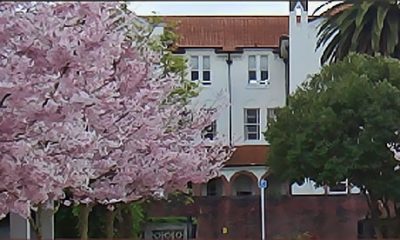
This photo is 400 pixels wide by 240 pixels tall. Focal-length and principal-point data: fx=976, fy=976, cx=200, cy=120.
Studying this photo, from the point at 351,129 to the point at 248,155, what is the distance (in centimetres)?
1851

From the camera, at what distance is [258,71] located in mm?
48906

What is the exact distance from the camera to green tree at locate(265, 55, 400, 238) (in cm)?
2919

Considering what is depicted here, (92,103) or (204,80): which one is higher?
(204,80)

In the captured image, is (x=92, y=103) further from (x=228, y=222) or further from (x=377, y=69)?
(x=228, y=222)

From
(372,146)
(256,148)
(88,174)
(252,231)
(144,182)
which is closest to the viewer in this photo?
(88,174)

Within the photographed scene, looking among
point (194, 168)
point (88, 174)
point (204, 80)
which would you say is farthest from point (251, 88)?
point (88, 174)

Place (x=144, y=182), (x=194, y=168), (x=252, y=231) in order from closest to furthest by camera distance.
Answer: (x=144, y=182), (x=194, y=168), (x=252, y=231)

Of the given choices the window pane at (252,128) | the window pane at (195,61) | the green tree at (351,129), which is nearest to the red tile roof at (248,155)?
the window pane at (252,128)

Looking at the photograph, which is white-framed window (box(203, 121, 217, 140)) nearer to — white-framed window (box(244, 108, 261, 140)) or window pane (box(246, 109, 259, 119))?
white-framed window (box(244, 108, 261, 140))

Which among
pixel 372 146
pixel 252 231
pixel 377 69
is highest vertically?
pixel 377 69

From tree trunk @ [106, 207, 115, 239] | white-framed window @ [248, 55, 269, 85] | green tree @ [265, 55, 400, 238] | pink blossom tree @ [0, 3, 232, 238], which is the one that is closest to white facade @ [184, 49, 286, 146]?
white-framed window @ [248, 55, 269, 85]

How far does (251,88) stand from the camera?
159 ft

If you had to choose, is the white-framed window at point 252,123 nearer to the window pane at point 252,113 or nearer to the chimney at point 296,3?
the window pane at point 252,113

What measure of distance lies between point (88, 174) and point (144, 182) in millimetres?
6169
